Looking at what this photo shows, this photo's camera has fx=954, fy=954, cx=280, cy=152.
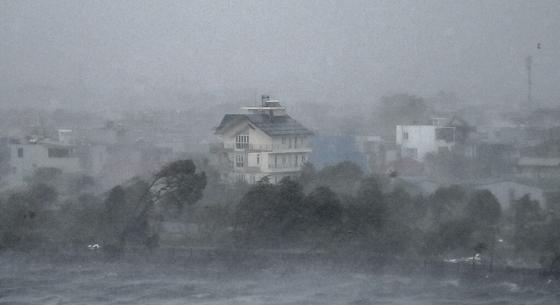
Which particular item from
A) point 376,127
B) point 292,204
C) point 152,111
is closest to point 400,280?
point 292,204

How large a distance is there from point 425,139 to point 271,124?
220 cm

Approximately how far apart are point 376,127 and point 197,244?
4239mm

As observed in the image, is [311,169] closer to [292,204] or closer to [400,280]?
Result: [292,204]

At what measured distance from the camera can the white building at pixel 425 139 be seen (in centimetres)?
1099

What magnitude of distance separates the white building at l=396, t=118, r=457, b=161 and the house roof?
1.48 m

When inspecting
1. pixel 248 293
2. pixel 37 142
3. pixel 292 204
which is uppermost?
pixel 37 142

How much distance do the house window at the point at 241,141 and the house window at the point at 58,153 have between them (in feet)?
6.53

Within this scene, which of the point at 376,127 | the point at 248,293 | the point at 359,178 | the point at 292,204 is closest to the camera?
the point at 248,293

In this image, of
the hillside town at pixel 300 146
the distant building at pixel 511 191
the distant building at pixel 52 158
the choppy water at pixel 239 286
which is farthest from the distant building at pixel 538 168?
the distant building at pixel 52 158

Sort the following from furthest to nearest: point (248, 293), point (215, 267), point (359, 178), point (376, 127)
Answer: point (376, 127) → point (359, 178) → point (215, 267) → point (248, 293)

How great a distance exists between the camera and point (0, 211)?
8812mm

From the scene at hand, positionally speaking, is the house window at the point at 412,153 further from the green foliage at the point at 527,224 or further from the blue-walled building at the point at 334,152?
the green foliage at the point at 527,224

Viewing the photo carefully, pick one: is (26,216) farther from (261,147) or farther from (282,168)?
(282,168)

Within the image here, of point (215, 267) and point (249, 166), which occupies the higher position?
point (249, 166)
